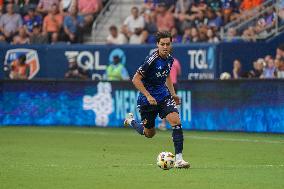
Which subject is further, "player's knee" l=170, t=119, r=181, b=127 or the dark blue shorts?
the dark blue shorts

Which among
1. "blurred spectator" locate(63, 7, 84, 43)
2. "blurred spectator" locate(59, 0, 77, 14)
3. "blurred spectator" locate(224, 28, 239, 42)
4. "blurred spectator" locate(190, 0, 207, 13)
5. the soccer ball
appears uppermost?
"blurred spectator" locate(59, 0, 77, 14)

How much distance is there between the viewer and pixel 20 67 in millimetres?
27141

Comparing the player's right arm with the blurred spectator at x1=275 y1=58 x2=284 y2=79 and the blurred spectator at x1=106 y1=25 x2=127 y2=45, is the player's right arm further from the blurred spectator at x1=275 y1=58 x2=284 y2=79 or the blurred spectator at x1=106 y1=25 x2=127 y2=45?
the blurred spectator at x1=106 y1=25 x2=127 y2=45

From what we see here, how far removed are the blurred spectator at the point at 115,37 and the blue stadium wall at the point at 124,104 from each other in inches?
117

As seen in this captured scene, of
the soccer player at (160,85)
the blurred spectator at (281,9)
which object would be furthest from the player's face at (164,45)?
the blurred spectator at (281,9)

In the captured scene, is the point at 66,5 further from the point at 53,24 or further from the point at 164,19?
the point at 164,19

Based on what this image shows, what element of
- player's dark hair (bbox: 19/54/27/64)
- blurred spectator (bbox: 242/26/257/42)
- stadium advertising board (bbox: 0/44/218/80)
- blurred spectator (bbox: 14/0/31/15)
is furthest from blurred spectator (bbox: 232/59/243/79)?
blurred spectator (bbox: 14/0/31/15)

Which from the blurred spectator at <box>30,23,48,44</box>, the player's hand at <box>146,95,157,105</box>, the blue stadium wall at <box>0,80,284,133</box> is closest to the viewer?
the player's hand at <box>146,95,157,105</box>

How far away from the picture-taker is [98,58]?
87.9 ft

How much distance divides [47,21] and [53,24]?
0.27m

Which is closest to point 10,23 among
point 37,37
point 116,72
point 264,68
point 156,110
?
point 37,37

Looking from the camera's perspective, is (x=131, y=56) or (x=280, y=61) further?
(x=131, y=56)

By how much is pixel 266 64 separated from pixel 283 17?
1.63 meters

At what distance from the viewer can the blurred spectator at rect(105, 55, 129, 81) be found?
25.2 m
